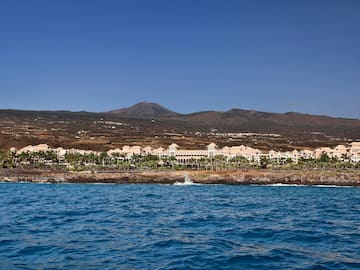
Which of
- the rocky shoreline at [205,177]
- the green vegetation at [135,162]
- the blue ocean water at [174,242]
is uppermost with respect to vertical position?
the blue ocean water at [174,242]

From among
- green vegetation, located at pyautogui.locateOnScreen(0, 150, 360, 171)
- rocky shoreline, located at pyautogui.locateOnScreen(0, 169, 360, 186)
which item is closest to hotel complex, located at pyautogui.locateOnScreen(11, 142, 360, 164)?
green vegetation, located at pyautogui.locateOnScreen(0, 150, 360, 171)

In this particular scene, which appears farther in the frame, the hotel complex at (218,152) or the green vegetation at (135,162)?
the hotel complex at (218,152)

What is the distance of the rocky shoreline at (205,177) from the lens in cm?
10081

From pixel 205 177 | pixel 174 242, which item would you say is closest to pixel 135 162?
pixel 205 177

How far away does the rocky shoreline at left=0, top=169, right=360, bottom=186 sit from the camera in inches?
3969

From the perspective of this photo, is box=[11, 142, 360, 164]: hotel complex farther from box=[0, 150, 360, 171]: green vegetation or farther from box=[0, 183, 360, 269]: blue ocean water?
box=[0, 183, 360, 269]: blue ocean water

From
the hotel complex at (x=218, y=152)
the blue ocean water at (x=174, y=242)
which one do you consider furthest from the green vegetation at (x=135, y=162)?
the blue ocean water at (x=174, y=242)

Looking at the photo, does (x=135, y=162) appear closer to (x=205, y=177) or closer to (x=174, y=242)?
(x=205, y=177)

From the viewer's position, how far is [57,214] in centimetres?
2883

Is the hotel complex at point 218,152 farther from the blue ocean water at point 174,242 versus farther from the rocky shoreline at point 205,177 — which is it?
the blue ocean water at point 174,242

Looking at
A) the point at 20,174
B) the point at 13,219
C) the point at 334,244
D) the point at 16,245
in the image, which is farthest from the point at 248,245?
the point at 20,174

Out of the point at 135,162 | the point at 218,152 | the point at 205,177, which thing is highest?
the point at 218,152

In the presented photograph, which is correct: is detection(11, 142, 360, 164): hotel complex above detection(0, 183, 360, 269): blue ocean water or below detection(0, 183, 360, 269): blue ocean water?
below

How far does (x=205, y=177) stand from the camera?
10506cm
